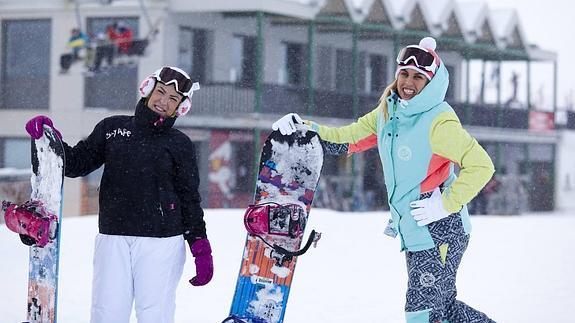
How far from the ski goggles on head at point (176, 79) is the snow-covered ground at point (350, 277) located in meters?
2.42

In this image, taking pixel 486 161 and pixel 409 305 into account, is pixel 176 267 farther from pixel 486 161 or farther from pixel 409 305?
pixel 486 161

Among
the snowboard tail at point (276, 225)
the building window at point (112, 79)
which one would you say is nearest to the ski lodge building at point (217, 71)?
the building window at point (112, 79)

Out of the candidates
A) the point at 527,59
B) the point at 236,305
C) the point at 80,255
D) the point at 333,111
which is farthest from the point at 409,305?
the point at 527,59

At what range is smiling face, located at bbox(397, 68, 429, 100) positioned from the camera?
433 cm

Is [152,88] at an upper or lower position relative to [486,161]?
upper

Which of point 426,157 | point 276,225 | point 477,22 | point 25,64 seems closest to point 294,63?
point 25,64

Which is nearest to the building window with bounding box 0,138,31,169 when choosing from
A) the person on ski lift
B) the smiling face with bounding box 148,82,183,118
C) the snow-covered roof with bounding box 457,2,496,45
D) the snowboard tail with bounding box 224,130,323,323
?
the snow-covered roof with bounding box 457,2,496,45

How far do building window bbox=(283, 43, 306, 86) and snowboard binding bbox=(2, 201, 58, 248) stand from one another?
19929 mm

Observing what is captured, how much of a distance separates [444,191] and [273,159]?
105 centimetres

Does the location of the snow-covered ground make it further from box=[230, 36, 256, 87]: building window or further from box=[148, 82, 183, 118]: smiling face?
box=[230, 36, 256, 87]: building window

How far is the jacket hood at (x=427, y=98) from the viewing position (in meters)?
4.26

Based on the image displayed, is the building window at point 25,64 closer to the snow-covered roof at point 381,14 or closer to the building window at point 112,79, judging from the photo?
the building window at point 112,79

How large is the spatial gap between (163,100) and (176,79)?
115 mm

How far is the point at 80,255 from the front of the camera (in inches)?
372
